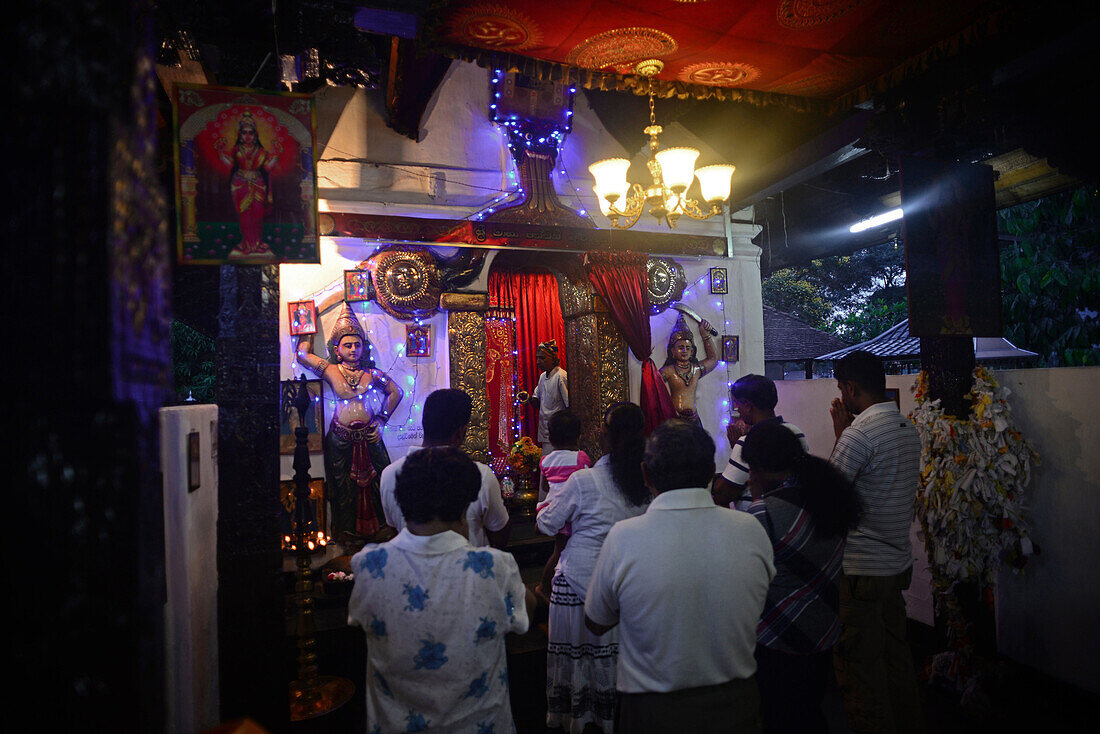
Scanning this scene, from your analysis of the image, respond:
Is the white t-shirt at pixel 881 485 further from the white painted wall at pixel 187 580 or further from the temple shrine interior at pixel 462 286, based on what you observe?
the white painted wall at pixel 187 580

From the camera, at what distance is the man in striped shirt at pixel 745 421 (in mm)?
2980

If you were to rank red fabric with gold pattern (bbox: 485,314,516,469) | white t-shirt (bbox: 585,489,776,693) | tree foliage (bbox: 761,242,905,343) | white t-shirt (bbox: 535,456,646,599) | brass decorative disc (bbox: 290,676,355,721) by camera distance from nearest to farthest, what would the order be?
white t-shirt (bbox: 585,489,776,693)
white t-shirt (bbox: 535,456,646,599)
brass decorative disc (bbox: 290,676,355,721)
red fabric with gold pattern (bbox: 485,314,516,469)
tree foliage (bbox: 761,242,905,343)

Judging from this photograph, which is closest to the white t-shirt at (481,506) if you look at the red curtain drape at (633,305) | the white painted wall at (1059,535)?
the white painted wall at (1059,535)

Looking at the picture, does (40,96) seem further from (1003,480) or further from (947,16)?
(1003,480)

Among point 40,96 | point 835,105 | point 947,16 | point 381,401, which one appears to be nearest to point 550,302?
point 381,401

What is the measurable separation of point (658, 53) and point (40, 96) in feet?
13.0

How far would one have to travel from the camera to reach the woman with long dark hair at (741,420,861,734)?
7.18 feet

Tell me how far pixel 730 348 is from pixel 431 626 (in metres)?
7.51

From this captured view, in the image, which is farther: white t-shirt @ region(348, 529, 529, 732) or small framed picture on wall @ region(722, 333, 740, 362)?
small framed picture on wall @ region(722, 333, 740, 362)

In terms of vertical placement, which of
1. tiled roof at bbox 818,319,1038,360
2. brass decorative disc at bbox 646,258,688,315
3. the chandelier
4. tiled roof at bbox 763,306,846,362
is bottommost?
tiled roof at bbox 818,319,1038,360

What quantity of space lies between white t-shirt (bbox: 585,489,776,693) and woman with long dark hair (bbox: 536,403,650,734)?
995 millimetres

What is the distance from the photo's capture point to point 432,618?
67.9 inches

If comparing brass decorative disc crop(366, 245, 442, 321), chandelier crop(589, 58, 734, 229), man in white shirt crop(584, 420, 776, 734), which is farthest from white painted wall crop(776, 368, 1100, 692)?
brass decorative disc crop(366, 245, 442, 321)

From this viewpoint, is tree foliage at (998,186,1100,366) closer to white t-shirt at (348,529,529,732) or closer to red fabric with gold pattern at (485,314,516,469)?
red fabric with gold pattern at (485,314,516,469)
